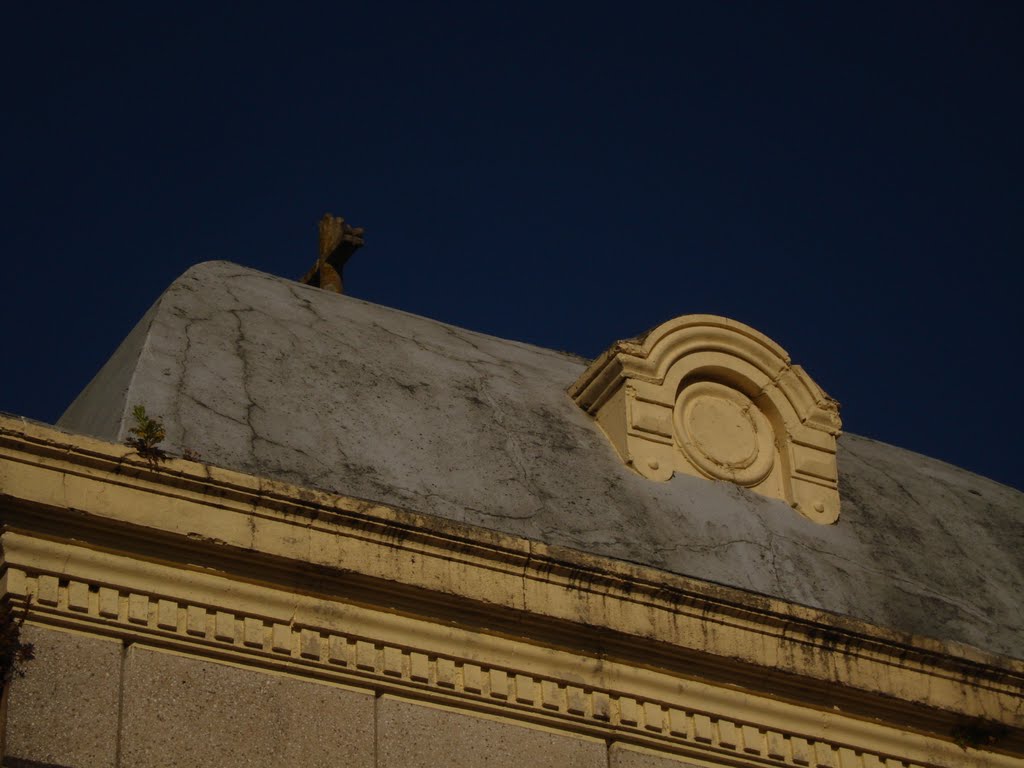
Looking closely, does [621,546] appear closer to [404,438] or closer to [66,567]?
[404,438]

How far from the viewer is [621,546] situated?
1263cm

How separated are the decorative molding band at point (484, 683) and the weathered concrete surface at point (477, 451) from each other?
0.89 metres

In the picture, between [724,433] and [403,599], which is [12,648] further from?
[724,433]

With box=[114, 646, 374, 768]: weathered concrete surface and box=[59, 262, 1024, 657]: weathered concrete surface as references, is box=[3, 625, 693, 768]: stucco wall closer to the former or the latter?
box=[114, 646, 374, 768]: weathered concrete surface

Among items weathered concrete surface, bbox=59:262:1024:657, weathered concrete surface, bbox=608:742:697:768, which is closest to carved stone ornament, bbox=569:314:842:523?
weathered concrete surface, bbox=59:262:1024:657

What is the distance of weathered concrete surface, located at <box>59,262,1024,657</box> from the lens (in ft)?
39.7

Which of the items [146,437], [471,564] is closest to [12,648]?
[146,437]

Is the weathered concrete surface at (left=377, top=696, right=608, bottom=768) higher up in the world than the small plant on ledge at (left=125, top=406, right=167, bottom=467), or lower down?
lower down

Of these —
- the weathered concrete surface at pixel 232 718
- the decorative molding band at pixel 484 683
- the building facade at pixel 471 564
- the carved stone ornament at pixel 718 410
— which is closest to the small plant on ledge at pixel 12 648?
the building facade at pixel 471 564

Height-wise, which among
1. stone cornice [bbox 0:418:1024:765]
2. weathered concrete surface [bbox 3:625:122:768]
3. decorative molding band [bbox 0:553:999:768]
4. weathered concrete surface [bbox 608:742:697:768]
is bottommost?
weathered concrete surface [bbox 3:625:122:768]

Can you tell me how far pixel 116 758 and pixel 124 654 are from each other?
590mm

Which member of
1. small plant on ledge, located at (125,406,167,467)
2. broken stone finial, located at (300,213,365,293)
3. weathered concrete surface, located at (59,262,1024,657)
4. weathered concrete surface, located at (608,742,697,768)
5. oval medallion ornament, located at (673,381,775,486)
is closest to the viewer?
small plant on ledge, located at (125,406,167,467)

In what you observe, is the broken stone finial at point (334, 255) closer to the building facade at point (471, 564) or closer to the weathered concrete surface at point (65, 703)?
the building facade at point (471, 564)

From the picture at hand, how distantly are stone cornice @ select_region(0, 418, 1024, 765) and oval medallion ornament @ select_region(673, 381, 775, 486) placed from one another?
1.56 meters
